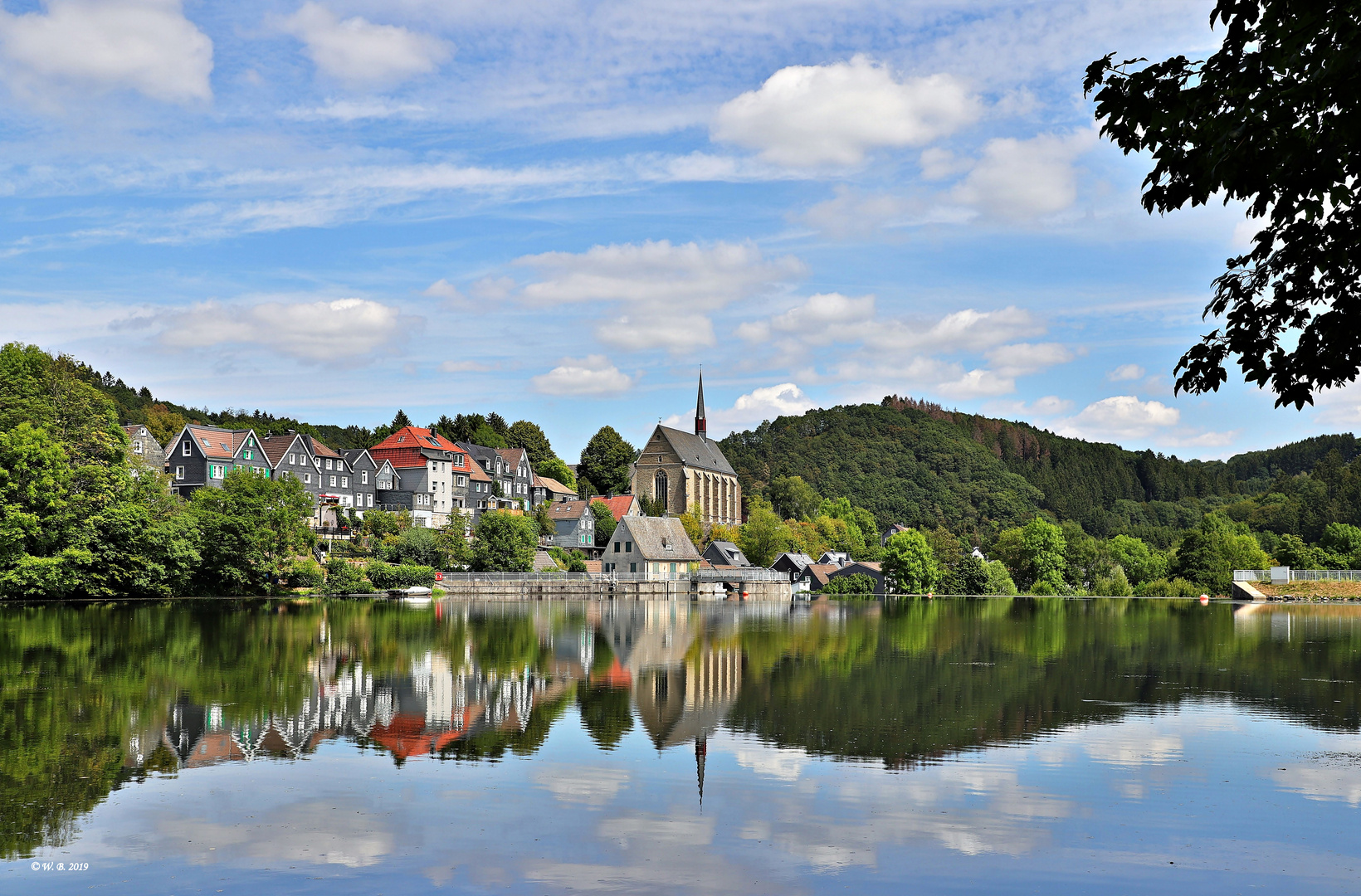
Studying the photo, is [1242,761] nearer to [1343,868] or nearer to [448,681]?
[1343,868]

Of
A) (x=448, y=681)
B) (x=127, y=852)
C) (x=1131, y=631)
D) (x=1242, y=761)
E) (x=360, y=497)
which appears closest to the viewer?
(x=127, y=852)

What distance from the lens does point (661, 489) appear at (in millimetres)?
142625

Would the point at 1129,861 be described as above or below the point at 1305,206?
below

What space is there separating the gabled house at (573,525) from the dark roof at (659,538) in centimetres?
991

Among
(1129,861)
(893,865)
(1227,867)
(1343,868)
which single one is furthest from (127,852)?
(1343,868)

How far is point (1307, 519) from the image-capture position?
122 metres

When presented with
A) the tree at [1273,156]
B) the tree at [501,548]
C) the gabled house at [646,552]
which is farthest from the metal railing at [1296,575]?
the tree at [1273,156]

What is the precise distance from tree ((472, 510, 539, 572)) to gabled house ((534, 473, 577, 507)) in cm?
3240

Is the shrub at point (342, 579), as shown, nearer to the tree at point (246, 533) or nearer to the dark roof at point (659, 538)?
the tree at point (246, 533)

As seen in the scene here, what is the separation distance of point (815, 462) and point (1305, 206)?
17474cm

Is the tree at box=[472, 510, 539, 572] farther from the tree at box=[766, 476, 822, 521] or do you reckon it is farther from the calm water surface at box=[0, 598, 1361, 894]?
the tree at box=[766, 476, 822, 521]

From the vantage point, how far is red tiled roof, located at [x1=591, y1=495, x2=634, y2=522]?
11444 centimetres

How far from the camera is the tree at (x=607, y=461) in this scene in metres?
139

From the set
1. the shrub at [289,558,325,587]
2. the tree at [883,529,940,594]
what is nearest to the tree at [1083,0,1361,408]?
the shrub at [289,558,325,587]
